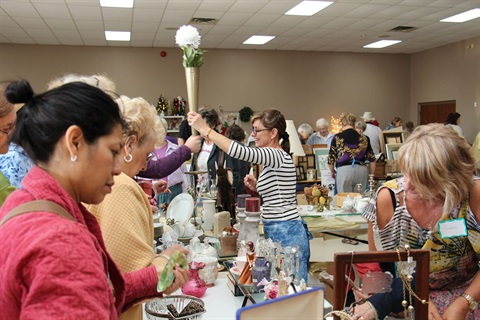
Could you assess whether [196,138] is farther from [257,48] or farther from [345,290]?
[257,48]

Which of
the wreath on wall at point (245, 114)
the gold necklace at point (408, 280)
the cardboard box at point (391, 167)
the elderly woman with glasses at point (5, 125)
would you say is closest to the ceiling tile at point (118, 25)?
the wreath on wall at point (245, 114)

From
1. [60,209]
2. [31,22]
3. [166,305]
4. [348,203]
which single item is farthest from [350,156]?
[31,22]

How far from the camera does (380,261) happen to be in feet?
4.39

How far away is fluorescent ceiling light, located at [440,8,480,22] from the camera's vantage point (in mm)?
7907

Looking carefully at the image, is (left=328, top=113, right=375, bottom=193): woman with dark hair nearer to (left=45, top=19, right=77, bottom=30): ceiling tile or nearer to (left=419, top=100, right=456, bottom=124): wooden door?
(left=45, top=19, right=77, bottom=30): ceiling tile

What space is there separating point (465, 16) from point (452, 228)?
803 cm

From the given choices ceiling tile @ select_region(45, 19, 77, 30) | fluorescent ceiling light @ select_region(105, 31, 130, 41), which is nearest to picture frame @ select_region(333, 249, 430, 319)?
ceiling tile @ select_region(45, 19, 77, 30)

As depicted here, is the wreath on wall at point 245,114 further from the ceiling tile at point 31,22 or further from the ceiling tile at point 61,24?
the ceiling tile at point 31,22

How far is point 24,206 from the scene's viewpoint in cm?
75

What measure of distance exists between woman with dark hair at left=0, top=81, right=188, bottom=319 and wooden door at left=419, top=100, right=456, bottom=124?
11976 mm

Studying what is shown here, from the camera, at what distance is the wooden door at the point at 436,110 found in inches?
456

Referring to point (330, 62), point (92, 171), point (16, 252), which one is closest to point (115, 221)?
point (92, 171)

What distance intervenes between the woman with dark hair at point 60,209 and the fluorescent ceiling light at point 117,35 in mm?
8953

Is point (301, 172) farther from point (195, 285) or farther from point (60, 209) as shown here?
point (60, 209)
